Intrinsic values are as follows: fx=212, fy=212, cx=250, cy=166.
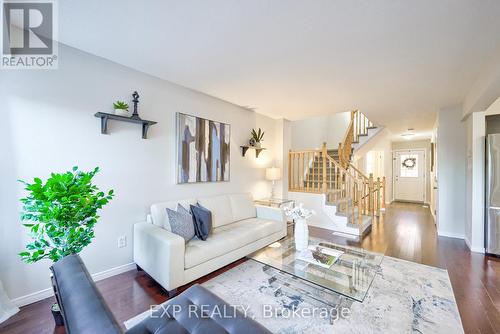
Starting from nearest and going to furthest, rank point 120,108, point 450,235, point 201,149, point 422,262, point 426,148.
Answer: point 120,108 → point 422,262 → point 201,149 → point 450,235 → point 426,148

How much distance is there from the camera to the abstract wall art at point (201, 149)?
9.84 ft

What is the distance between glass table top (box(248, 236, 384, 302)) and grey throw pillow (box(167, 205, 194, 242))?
2.47 ft

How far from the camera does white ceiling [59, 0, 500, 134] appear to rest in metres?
1.58

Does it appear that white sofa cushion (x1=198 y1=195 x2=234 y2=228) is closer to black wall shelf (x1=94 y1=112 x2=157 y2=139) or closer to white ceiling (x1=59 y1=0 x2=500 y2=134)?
black wall shelf (x1=94 y1=112 x2=157 y2=139)

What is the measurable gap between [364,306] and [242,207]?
2.01 metres

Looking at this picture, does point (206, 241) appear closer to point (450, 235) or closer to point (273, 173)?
point (273, 173)

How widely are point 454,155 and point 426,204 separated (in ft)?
14.7

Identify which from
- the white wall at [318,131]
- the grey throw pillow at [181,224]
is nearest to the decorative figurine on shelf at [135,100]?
the grey throw pillow at [181,224]

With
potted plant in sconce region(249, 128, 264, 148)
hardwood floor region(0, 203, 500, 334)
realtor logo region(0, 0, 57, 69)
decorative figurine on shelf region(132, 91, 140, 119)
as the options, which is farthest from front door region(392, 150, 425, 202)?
realtor logo region(0, 0, 57, 69)

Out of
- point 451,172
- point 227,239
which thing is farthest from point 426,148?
point 227,239

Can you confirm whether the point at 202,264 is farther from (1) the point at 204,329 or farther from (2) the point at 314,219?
(2) the point at 314,219

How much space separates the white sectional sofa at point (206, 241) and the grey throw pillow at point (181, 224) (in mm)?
93

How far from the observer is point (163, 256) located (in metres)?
1.98

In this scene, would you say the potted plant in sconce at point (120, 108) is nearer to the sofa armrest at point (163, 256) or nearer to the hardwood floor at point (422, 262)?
the sofa armrest at point (163, 256)
